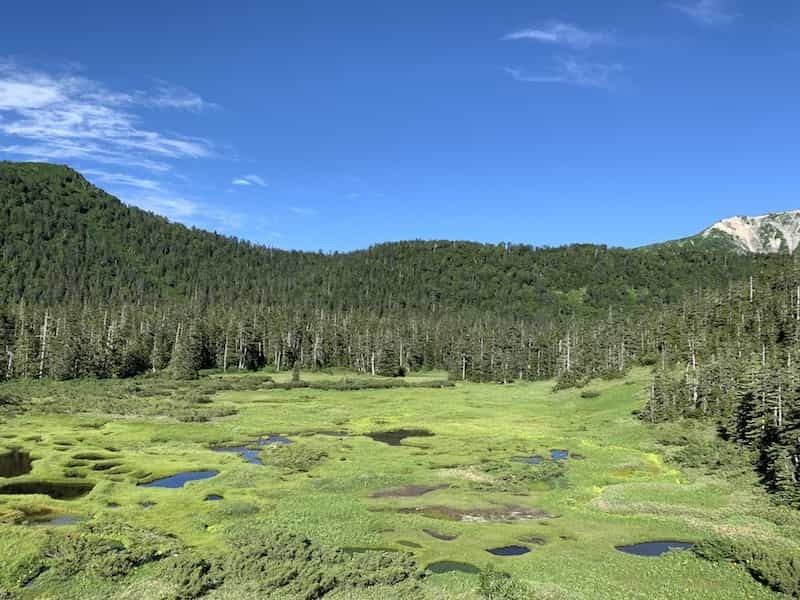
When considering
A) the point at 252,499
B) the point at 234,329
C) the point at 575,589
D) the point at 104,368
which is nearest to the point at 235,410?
the point at 252,499

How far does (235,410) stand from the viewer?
10612 centimetres

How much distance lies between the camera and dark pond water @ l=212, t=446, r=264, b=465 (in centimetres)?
6669

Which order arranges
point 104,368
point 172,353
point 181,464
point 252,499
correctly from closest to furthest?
point 252,499, point 181,464, point 104,368, point 172,353

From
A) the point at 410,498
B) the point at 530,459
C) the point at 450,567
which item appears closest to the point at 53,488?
the point at 410,498

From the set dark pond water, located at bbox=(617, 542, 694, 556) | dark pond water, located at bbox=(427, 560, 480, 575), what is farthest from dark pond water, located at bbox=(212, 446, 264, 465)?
dark pond water, located at bbox=(617, 542, 694, 556)

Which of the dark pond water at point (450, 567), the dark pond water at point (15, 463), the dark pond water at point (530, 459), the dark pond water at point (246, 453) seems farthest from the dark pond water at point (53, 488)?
the dark pond water at point (530, 459)

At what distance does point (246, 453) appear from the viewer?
71.8m

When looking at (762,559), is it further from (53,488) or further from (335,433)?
(335,433)

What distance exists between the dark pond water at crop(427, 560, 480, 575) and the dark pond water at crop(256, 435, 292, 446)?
41.7 metres

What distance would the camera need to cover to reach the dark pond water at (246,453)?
219 ft

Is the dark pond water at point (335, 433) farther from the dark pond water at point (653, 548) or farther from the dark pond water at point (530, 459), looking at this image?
the dark pond water at point (653, 548)

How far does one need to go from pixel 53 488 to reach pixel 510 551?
4018 centimetres

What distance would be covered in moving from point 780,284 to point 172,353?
569ft

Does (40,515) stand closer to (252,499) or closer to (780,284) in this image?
(252,499)
